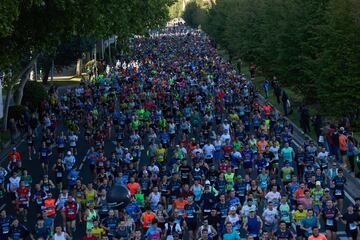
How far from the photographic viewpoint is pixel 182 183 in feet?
62.9

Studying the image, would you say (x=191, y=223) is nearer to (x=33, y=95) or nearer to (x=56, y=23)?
(x=56, y=23)

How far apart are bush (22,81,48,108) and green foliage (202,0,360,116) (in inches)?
581

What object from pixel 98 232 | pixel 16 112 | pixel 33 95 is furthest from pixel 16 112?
pixel 98 232

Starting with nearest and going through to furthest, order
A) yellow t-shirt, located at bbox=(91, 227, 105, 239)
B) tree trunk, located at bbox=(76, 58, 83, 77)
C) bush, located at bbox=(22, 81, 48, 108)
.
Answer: yellow t-shirt, located at bbox=(91, 227, 105, 239), bush, located at bbox=(22, 81, 48, 108), tree trunk, located at bbox=(76, 58, 83, 77)

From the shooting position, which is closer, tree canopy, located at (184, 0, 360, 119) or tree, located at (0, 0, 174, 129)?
tree, located at (0, 0, 174, 129)

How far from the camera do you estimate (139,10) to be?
33.4 m

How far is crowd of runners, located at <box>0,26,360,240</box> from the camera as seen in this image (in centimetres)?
1502

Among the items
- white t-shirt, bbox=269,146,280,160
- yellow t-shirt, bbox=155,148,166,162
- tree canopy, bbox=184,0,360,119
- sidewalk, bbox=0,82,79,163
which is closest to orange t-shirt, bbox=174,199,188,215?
→ white t-shirt, bbox=269,146,280,160

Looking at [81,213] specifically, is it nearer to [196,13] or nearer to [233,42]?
[233,42]

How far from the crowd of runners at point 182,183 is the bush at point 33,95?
705cm

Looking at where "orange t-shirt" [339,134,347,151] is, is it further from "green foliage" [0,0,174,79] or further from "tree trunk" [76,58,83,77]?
"tree trunk" [76,58,83,77]

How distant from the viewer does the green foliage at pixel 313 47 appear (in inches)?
1242

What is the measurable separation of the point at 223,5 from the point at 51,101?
5538 centimetres

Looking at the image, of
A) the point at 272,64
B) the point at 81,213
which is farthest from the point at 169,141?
the point at 272,64
